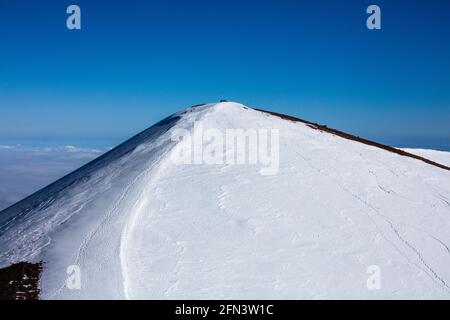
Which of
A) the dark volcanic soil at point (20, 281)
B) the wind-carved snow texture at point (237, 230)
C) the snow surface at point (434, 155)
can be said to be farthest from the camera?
the snow surface at point (434, 155)

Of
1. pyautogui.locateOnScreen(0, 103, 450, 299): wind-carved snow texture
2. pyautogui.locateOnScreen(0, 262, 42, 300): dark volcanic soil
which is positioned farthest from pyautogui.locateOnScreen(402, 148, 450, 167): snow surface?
pyautogui.locateOnScreen(0, 262, 42, 300): dark volcanic soil

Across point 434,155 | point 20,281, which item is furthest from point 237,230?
point 434,155

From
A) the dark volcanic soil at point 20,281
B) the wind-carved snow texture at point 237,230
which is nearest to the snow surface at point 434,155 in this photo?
the wind-carved snow texture at point 237,230

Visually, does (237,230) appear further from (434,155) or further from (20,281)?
(434,155)

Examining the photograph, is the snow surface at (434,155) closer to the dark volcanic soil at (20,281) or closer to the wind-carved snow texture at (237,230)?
the wind-carved snow texture at (237,230)

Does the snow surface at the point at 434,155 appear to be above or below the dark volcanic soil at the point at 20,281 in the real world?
above
